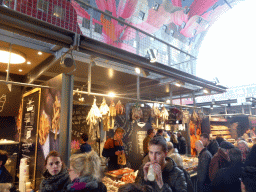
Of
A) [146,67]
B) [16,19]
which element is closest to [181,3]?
[146,67]

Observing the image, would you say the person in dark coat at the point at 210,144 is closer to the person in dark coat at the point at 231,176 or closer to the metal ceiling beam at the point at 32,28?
the person in dark coat at the point at 231,176

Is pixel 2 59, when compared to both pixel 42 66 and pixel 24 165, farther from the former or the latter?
pixel 24 165

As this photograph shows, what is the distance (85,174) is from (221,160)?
2.86 metres

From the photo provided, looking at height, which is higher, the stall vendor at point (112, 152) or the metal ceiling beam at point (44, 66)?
the metal ceiling beam at point (44, 66)

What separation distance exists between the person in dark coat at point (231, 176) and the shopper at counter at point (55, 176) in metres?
2.68

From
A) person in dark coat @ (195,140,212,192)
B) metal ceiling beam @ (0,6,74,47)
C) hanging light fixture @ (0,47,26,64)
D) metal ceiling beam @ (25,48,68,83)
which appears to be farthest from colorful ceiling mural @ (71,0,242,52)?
person in dark coat @ (195,140,212,192)

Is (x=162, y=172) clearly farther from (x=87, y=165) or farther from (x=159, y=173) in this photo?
(x=87, y=165)

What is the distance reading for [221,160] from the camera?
3.53m

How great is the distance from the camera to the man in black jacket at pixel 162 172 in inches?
68.1

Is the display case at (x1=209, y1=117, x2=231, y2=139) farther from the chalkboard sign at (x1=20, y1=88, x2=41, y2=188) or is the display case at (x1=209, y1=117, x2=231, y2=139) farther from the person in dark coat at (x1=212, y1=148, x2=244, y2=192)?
the chalkboard sign at (x1=20, y1=88, x2=41, y2=188)

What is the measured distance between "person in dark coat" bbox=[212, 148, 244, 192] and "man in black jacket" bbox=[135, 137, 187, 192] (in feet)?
6.30

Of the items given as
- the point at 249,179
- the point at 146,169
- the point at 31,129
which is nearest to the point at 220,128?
the point at 249,179

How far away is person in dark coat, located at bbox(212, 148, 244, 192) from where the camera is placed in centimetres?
Result: 322

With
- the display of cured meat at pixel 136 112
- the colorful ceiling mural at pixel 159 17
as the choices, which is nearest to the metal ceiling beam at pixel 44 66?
the display of cured meat at pixel 136 112
